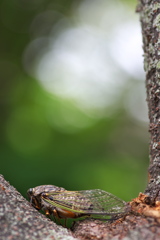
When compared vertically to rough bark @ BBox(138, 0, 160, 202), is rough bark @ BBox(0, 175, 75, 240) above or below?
below

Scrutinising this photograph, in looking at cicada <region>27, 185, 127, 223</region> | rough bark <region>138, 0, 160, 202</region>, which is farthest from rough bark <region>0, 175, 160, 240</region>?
rough bark <region>138, 0, 160, 202</region>

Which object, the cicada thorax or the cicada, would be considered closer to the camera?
the cicada

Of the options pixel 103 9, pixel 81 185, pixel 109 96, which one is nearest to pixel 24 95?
pixel 81 185

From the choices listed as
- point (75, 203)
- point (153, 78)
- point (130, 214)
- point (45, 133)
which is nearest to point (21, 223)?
point (130, 214)

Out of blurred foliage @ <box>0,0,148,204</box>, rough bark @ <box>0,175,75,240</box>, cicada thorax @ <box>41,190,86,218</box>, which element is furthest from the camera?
blurred foliage @ <box>0,0,148,204</box>

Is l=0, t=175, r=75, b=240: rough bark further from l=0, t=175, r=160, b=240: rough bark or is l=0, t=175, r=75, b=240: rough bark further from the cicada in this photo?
the cicada

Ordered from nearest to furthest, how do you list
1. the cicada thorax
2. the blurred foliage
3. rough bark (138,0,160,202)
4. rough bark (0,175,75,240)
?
rough bark (0,175,75,240), rough bark (138,0,160,202), the cicada thorax, the blurred foliage

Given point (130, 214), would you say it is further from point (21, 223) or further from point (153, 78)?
point (153, 78)
